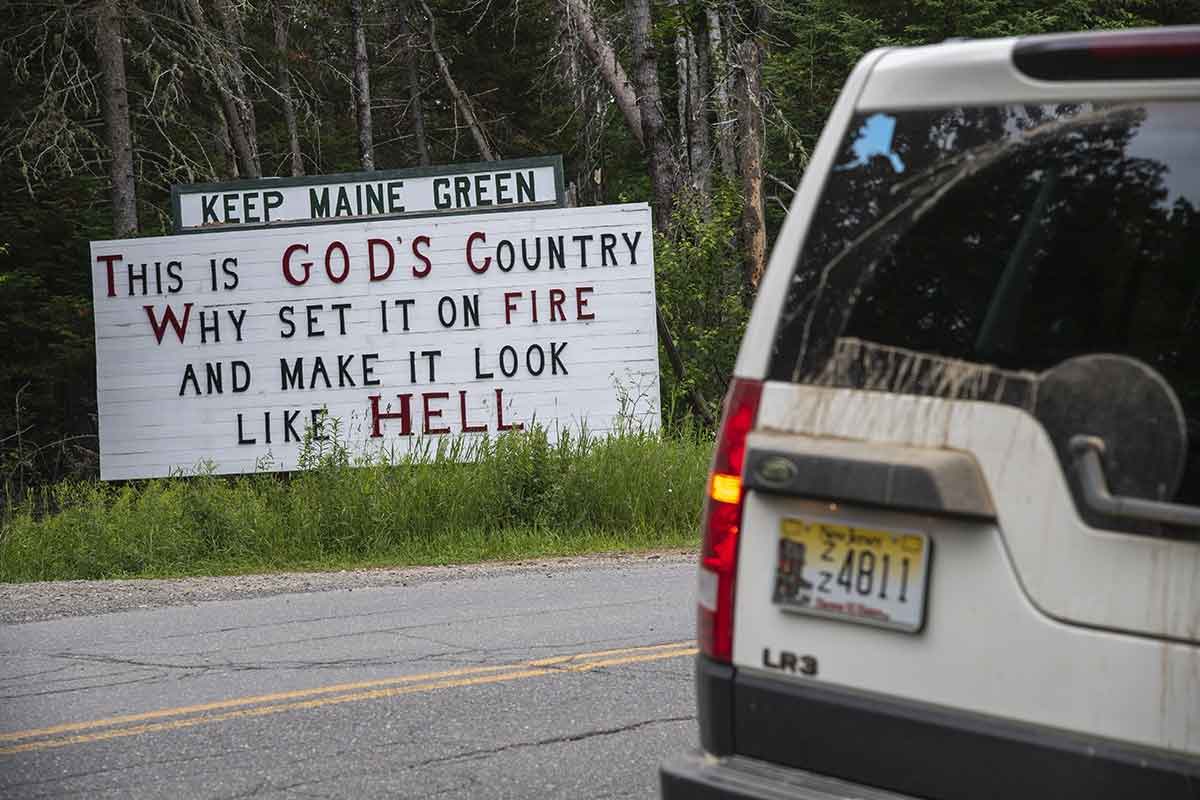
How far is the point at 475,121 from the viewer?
3944 cm

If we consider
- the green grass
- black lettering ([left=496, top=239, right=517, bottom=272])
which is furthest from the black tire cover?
black lettering ([left=496, top=239, right=517, bottom=272])

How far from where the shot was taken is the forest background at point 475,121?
18766 mm

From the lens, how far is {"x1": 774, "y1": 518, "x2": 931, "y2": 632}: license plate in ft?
9.86

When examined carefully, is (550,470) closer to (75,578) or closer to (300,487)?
(300,487)

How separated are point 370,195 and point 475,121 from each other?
2409 centimetres

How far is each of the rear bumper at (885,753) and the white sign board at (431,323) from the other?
11972 millimetres

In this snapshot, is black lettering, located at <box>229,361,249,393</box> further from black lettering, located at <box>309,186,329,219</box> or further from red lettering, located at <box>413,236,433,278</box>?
red lettering, located at <box>413,236,433,278</box>

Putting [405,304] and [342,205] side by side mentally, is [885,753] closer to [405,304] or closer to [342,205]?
[405,304]

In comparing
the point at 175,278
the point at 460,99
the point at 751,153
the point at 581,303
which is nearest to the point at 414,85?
the point at 460,99

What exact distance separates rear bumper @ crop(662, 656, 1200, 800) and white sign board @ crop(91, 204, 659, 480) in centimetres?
1197

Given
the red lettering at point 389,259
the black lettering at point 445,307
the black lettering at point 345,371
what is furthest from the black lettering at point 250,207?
the black lettering at point 445,307

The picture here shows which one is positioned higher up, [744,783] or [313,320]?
[313,320]

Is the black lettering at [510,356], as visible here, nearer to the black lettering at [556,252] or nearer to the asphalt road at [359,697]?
the black lettering at [556,252]

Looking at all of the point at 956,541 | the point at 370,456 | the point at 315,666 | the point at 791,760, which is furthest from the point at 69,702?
the point at 370,456
